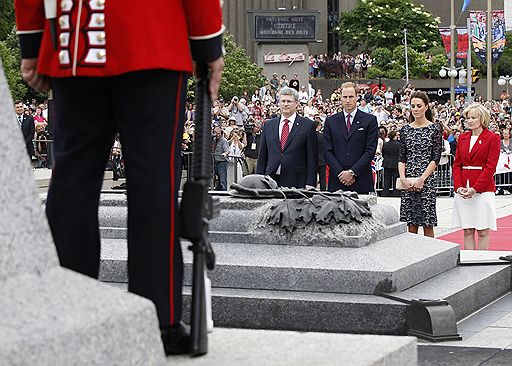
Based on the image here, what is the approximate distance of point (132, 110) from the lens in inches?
157

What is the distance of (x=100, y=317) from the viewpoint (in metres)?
3.25

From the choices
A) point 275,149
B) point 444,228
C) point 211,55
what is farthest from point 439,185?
point 211,55

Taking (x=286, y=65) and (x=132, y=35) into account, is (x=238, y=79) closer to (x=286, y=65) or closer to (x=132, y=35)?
(x=286, y=65)

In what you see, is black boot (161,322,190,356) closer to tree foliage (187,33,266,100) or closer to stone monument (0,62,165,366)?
stone monument (0,62,165,366)

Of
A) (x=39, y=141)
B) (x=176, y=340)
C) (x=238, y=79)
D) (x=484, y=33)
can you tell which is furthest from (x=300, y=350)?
(x=484, y=33)

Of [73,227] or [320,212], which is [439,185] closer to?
[320,212]

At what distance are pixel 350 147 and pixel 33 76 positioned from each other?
8.60 metres

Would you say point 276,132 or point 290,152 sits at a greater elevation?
point 276,132

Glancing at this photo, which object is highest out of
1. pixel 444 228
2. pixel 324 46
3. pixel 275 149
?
pixel 324 46

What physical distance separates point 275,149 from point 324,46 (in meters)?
98.6

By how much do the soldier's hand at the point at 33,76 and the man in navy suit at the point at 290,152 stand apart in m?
8.14

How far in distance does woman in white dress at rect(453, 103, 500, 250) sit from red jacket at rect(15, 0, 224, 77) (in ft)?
29.9

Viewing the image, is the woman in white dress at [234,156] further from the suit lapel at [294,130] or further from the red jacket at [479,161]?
the suit lapel at [294,130]

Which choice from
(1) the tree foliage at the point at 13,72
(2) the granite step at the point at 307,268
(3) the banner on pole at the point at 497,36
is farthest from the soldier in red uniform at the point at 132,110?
(3) the banner on pole at the point at 497,36
